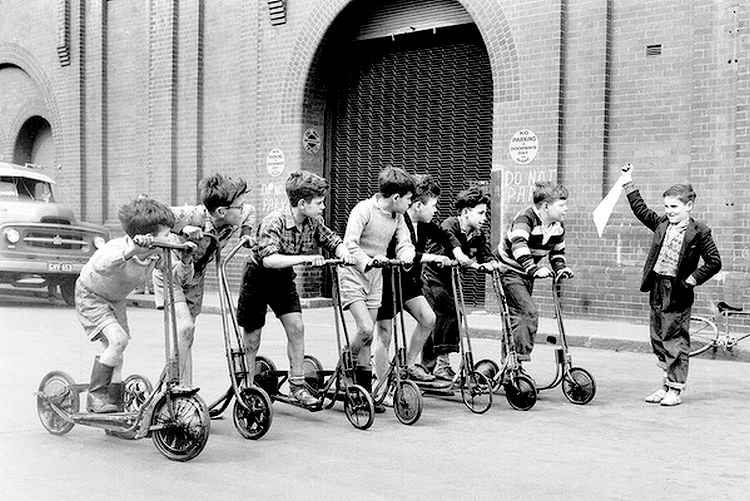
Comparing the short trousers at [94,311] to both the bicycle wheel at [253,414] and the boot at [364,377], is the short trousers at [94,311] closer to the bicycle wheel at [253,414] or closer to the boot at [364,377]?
A: the bicycle wheel at [253,414]

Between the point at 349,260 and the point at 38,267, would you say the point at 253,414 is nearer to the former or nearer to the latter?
the point at 349,260

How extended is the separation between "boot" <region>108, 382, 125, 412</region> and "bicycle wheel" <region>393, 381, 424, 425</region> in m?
1.96

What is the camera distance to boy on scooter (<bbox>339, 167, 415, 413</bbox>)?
739 centimetres

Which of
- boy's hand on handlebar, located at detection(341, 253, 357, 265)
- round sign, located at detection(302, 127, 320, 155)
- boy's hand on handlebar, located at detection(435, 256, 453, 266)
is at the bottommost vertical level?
boy's hand on handlebar, located at detection(435, 256, 453, 266)

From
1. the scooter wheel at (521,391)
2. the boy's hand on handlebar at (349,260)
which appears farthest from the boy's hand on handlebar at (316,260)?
the scooter wheel at (521,391)

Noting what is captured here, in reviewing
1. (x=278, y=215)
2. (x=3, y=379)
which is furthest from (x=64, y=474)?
(x=3, y=379)

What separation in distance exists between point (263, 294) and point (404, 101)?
35.9 ft

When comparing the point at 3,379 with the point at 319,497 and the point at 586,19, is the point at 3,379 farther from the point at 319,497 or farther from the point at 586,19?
the point at 586,19

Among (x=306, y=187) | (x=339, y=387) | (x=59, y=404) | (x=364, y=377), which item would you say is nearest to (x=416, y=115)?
(x=364, y=377)

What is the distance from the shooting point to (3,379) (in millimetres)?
8648

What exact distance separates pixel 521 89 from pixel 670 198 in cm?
702

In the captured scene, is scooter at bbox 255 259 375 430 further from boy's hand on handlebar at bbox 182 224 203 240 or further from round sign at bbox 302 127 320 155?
round sign at bbox 302 127 320 155

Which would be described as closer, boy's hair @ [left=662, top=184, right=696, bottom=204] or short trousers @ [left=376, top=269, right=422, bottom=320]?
short trousers @ [left=376, top=269, right=422, bottom=320]

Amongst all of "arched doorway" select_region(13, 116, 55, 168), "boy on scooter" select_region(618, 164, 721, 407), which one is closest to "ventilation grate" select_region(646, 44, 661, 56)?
"boy on scooter" select_region(618, 164, 721, 407)
